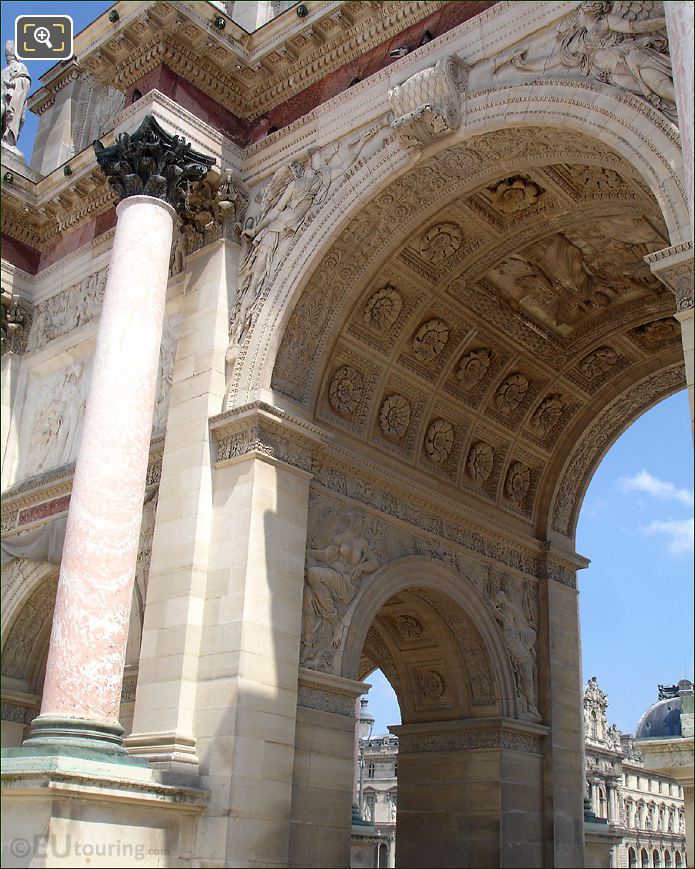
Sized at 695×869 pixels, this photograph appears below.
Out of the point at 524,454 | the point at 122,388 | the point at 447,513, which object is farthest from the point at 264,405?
the point at 524,454

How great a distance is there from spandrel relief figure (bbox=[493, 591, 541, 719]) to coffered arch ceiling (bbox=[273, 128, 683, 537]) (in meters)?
1.83

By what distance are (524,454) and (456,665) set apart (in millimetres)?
4210

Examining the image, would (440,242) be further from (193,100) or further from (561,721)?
(561,721)

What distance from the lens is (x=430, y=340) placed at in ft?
53.8

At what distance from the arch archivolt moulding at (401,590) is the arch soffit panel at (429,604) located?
0.05 feet

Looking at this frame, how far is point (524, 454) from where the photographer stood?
18.7 m

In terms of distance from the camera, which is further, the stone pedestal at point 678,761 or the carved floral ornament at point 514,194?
the carved floral ornament at point 514,194

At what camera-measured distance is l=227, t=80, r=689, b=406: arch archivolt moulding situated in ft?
40.4

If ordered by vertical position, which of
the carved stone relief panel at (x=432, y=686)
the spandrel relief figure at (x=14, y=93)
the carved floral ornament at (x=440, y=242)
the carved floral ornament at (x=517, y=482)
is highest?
the spandrel relief figure at (x=14, y=93)

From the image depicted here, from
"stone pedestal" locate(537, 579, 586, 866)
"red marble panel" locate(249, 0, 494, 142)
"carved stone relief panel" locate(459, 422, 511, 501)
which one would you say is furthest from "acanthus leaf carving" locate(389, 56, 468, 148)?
"stone pedestal" locate(537, 579, 586, 866)

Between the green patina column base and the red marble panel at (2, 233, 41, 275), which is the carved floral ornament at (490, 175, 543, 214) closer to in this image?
the green patina column base

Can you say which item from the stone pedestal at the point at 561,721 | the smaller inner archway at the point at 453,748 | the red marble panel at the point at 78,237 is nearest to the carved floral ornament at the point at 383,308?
the smaller inner archway at the point at 453,748

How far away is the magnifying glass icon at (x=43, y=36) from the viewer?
10078 millimetres

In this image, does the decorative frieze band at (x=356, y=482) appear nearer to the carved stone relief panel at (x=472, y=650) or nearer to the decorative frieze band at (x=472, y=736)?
the carved stone relief panel at (x=472, y=650)
